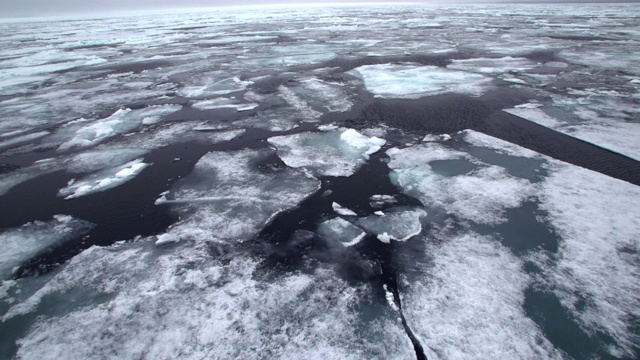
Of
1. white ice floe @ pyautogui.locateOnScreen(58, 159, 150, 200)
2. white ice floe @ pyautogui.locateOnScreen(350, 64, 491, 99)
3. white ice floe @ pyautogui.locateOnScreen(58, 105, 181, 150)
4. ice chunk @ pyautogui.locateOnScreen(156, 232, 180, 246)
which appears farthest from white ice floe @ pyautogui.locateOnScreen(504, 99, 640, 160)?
white ice floe @ pyautogui.locateOnScreen(58, 105, 181, 150)

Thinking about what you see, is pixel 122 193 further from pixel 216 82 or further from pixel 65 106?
pixel 216 82

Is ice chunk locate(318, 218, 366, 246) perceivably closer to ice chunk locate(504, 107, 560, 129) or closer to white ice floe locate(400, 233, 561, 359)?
white ice floe locate(400, 233, 561, 359)

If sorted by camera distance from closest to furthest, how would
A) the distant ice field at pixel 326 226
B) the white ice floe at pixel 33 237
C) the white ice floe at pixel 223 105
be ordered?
the distant ice field at pixel 326 226 < the white ice floe at pixel 33 237 < the white ice floe at pixel 223 105

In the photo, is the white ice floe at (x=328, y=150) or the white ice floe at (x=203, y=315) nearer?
the white ice floe at (x=203, y=315)

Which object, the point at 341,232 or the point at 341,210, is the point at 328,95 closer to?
the point at 341,210

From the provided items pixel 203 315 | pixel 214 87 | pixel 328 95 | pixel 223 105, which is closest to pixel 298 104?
pixel 328 95

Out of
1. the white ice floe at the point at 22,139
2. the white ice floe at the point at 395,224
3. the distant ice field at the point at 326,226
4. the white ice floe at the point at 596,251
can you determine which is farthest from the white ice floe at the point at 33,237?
the white ice floe at the point at 596,251

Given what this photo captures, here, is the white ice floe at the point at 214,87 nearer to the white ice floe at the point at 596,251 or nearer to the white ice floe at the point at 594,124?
the white ice floe at the point at 594,124

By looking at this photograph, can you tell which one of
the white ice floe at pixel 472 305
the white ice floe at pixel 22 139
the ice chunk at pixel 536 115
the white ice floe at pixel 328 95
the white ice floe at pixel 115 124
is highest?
the white ice floe at pixel 328 95
